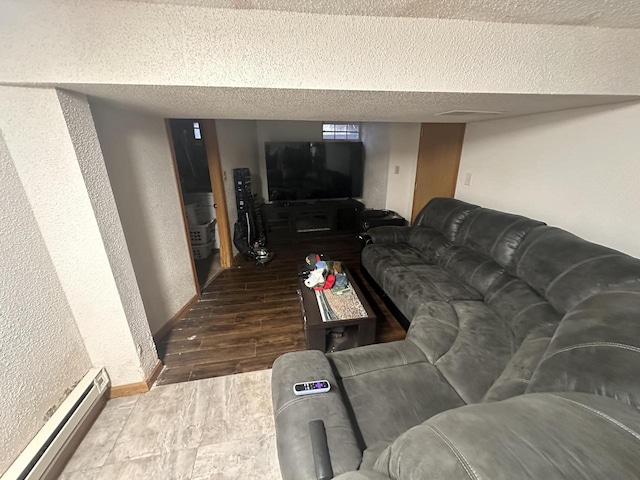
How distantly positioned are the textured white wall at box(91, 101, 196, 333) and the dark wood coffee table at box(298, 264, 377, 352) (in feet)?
3.84

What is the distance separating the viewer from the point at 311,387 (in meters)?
1.05

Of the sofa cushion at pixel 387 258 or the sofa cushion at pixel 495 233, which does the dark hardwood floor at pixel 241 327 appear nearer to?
the sofa cushion at pixel 387 258

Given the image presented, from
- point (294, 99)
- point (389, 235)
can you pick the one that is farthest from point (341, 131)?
point (294, 99)

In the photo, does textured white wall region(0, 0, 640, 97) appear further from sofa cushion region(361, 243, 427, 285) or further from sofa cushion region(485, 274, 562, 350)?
sofa cushion region(361, 243, 427, 285)

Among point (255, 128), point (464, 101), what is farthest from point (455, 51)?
point (255, 128)

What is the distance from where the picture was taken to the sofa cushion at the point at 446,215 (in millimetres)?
2400

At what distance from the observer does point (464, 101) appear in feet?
4.51

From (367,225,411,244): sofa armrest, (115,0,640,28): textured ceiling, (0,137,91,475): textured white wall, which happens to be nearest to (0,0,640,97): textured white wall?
(115,0,640,28): textured ceiling

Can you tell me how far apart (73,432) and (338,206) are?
11.9ft

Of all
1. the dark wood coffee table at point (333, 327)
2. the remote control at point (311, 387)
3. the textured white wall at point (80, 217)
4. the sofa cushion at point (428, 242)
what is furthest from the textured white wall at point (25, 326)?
the sofa cushion at point (428, 242)

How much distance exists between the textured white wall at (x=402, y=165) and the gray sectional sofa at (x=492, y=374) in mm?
1635

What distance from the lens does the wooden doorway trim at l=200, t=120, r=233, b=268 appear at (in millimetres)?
2781

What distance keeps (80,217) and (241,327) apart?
4.47ft

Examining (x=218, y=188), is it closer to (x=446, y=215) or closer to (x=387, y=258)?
(x=387, y=258)
